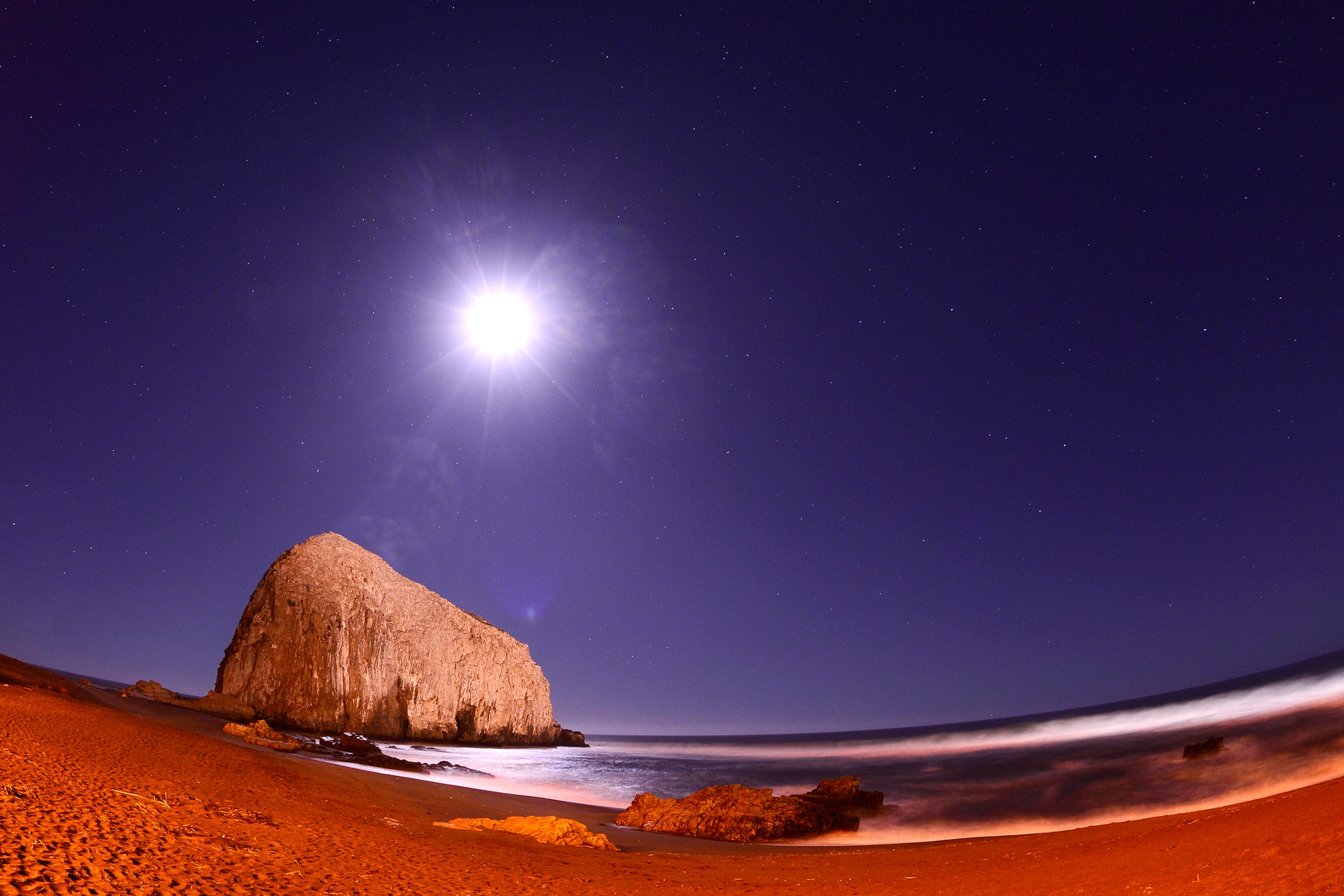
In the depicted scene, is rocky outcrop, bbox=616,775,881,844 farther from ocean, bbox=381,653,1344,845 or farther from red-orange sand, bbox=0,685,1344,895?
red-orange sand, bbox=0,685,1344,895

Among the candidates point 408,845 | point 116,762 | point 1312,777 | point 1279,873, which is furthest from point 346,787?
point 1312,777

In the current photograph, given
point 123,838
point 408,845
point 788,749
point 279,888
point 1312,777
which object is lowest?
point 788,749

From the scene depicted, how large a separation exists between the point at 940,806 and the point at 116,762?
32980 mm

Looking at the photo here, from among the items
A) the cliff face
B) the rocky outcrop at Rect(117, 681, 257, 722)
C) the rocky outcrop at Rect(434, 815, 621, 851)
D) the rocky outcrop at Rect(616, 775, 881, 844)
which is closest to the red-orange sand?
the rocky outcrop at Rect(434, 815, 621, 851)

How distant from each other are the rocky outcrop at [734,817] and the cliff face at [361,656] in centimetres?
3086

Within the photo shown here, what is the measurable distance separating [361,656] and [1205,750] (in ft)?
184

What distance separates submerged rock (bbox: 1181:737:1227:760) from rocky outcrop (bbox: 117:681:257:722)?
182ft

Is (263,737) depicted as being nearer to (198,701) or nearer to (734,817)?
(198,701)

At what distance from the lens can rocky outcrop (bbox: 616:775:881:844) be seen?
15188 mm

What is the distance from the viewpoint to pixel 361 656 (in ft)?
135

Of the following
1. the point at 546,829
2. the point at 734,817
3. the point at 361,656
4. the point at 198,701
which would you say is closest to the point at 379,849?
the point at 546,829

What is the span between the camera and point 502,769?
3612cm

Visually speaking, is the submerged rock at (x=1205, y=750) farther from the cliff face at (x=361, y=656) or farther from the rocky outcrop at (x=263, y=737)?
the cliff face at (x=361, y=656)

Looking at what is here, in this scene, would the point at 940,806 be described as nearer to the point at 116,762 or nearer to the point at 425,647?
the point at 116,762
